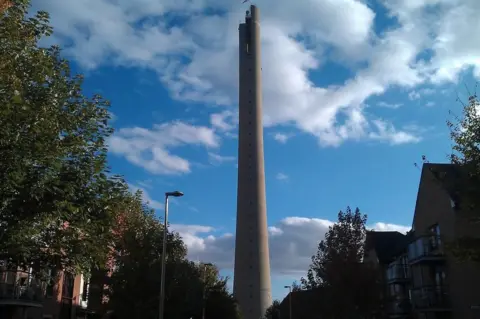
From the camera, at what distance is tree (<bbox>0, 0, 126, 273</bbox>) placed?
1329 centimetres

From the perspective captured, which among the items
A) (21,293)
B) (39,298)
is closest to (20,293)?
(21,293)

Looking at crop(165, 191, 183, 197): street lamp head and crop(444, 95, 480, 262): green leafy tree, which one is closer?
crop(444, 95, 480, 262): green leafy tree

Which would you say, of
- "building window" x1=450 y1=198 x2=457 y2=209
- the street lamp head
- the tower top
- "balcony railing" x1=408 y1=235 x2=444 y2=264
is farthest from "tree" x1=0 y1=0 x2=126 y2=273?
the tower top

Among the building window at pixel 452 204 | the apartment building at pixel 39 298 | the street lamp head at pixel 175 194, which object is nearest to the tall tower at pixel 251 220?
the apartment building at pixel 39 298

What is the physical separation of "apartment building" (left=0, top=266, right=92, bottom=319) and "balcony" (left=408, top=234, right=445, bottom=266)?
75.1ft

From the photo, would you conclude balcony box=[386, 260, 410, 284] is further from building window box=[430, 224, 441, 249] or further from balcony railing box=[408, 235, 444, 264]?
building window box=[430, 224, 441, 249]

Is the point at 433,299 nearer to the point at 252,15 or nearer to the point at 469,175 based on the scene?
the point at 469,175

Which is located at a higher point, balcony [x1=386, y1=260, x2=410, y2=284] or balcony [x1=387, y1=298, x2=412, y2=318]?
balcony [x1=386, y1=260, x2=410, y2=284]

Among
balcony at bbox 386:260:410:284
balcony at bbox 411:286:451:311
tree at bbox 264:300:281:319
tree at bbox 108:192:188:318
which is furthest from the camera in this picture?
tree at bbox 264:300:281:319

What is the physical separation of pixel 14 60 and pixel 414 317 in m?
36.3

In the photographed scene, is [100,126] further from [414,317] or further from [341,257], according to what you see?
[414,317]

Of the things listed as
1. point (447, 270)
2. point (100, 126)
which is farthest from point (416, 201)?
point (100, 126)

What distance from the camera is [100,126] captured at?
16172 mm

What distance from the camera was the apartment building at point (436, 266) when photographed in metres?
33.5
